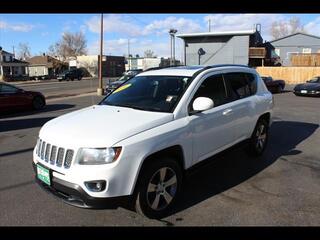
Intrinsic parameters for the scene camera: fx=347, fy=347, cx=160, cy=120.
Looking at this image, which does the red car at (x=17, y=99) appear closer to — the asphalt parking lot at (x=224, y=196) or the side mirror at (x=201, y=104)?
the asphalt parking lot at (x=224, y=196)

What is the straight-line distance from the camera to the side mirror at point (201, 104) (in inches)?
178

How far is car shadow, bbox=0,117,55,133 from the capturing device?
10.7 metres

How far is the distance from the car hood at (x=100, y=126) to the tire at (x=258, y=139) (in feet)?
8.89

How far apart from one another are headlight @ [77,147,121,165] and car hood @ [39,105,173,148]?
0.05m

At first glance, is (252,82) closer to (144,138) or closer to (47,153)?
(144,138)

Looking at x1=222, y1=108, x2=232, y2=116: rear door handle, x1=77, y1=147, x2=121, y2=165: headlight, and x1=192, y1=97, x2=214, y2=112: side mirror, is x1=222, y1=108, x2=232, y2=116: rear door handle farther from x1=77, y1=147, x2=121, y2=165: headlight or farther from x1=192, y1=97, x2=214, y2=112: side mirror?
x1=77, y1=147, x2=121, y2=165: headlight

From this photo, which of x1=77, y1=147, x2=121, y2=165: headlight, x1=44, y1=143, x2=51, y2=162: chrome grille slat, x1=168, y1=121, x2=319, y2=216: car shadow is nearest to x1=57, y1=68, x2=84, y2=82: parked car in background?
x1=168, y1=121, x2=319, y2=216: car shadow

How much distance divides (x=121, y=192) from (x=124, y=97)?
1.90 m

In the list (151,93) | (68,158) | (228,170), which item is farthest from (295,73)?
(68,158)

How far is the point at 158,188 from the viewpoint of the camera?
13.8 ft

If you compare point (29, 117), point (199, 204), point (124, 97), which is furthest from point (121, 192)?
point (29, 117)

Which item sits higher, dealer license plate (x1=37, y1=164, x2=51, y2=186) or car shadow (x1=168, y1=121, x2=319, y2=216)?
dealer license plate (x1=37, y1=164, x2=51, y2=186)
